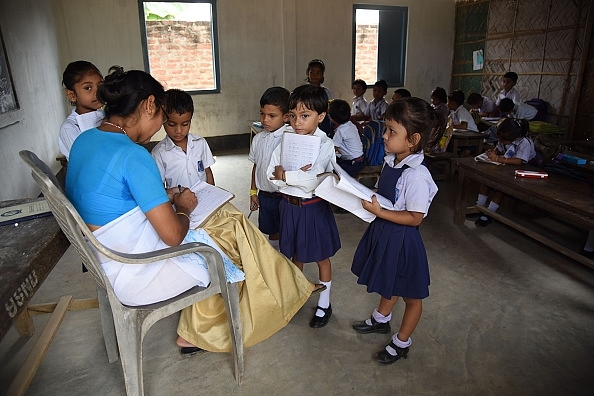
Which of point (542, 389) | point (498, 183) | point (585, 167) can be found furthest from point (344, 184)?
point (585, 167)

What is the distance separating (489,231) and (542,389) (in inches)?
73.8

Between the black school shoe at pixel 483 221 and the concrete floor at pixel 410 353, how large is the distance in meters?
0.75

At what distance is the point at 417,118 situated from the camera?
1670 millimetres

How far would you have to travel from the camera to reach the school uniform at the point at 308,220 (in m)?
2.09

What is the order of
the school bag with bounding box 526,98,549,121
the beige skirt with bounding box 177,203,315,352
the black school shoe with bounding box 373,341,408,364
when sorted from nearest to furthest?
1. the beige skirt with bounding box 177,203,315,352
2. the black school shoe with bounding box 373,341,408,364
3. the school bag with bounding box 526,98,549,121

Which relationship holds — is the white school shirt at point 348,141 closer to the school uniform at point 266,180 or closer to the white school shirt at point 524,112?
the school uniform at point 266,180

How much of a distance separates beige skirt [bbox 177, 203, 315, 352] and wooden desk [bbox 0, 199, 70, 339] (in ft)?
1.89

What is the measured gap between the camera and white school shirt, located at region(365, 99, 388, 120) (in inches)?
239

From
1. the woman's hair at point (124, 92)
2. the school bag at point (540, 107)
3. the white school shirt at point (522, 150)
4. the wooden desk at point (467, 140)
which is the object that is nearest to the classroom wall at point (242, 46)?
the school bag at point (540, 107)

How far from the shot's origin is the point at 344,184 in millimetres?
1582

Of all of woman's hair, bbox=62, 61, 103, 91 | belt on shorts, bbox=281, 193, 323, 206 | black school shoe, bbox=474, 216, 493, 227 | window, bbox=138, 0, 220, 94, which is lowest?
black school shoe, bbox=474, 216, 493, 227

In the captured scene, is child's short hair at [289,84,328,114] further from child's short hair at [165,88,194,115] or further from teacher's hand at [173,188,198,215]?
teacher's hand at [173,188,198,215]

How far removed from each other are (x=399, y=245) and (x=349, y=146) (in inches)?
83.9

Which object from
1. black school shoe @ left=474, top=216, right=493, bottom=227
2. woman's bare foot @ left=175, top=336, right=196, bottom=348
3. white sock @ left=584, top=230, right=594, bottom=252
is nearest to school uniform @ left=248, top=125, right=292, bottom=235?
woman's bare foot @ left=175, top=336, right=196, bottom=348
